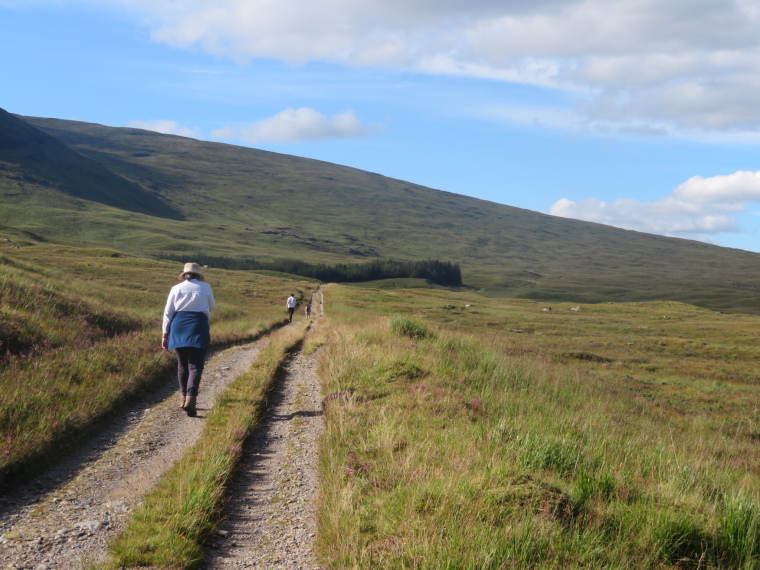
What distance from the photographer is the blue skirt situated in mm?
10172

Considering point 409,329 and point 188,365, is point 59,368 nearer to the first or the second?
point 188,365

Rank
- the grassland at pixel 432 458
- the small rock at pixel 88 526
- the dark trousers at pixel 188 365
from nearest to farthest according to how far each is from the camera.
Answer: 1. the grassland at pixel 432 458
2. the small rock at pixel 88 526
3. the dark trousers at pixel 188 365

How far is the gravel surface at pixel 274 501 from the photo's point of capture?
502 centimetres

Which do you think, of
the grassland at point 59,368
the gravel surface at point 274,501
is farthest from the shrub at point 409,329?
the gravel surface at point 274,501

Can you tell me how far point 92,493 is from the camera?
6250 mm

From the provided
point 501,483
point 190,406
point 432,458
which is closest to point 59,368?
point 190,406

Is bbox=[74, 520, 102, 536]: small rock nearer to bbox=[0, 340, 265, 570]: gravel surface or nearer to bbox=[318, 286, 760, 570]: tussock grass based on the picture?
bbox=[0, 340, 265, 570]: gravel surface

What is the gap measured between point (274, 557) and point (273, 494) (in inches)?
55.8

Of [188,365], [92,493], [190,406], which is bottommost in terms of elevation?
[92,493]

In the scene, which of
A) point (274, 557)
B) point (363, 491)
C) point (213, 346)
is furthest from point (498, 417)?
point (213, 346)

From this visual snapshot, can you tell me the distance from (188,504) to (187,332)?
5124mm

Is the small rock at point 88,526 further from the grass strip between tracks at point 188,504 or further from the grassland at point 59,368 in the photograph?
the grassland at point 59,368

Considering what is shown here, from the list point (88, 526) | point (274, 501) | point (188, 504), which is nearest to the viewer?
point (88, 526)

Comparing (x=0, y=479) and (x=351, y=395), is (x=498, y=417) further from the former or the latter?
(x=0, y=479)
